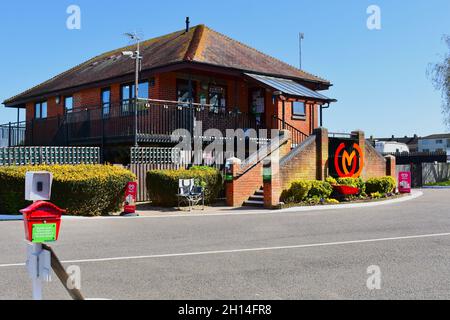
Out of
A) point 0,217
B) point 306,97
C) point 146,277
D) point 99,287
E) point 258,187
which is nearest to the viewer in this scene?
point 99,287

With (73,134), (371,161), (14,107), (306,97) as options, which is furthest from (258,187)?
(14,107)

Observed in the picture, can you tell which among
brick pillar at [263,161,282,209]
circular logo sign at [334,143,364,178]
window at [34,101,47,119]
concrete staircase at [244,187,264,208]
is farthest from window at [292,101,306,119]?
window at [34,101,47,119]

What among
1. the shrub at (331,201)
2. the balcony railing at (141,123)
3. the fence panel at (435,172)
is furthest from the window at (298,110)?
the fence panel at (435,172)

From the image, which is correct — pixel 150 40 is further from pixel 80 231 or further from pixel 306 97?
pixel 80 231

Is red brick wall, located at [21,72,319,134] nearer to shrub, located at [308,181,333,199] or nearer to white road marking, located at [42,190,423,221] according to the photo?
shrub, located at [308,181,333,199]

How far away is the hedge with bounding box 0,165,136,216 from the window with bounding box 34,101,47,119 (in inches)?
654

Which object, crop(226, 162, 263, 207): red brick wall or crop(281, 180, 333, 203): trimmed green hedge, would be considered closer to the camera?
crop(226, 162, 263, 207): red brick wall

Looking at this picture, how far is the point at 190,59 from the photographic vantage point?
20391 mm

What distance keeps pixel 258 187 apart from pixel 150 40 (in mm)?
14813

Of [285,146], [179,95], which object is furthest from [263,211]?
[179,95]

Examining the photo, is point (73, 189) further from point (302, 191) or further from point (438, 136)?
point (438, 136)

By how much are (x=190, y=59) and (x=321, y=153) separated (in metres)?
6.43

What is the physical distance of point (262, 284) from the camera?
631 cm

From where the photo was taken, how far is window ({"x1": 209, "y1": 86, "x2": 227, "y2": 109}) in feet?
78.2
